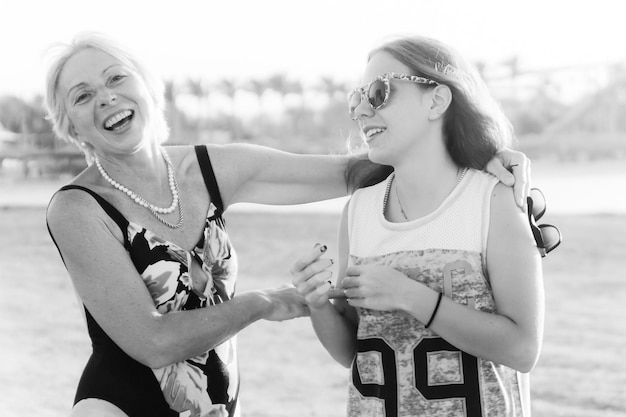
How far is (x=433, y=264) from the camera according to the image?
224 cm

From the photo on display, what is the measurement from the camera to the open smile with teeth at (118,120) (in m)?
2.77

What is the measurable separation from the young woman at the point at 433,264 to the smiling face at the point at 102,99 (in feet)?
2.85

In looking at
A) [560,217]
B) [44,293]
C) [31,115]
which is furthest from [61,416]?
[31,115]

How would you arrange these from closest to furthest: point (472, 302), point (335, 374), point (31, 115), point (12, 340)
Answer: point (472, 302), point (335, 374), point (12, 340), point (31, 115)

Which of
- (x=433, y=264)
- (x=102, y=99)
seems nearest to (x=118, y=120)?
(x=102, y=99)

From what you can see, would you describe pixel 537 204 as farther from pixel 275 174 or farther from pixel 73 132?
pixel 73 132

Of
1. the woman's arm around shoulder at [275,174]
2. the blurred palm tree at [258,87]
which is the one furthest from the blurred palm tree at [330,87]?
the woman's arm around shoulder at [275,174]

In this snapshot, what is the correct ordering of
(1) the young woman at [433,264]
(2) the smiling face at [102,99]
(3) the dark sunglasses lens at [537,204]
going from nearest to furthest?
(1) the young woman at [433,264] → (3) the dark sunglasses lens at [537,204] → (2) the smiling face at [102,99]

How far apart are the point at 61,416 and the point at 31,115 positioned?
194ft

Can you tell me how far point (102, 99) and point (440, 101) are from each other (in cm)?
124

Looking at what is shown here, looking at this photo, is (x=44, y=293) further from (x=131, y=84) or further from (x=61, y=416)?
(x=131, y=84)

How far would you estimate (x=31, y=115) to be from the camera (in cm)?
6003

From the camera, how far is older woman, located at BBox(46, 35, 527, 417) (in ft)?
8.61

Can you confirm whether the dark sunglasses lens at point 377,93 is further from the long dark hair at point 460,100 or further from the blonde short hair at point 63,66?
the blonde short hair at point 63,66
